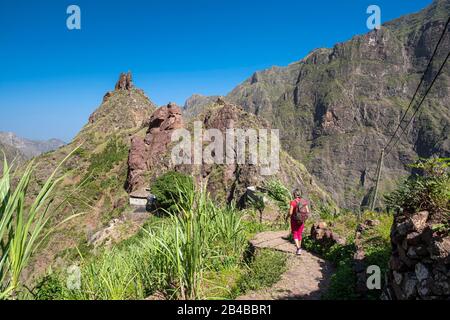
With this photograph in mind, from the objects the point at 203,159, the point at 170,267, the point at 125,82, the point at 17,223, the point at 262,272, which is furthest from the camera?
the point at 125,82

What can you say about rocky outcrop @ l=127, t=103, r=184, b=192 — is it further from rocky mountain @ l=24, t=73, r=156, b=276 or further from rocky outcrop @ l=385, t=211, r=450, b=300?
rocky outcrop @ l=385, t=211, r=450, b=300

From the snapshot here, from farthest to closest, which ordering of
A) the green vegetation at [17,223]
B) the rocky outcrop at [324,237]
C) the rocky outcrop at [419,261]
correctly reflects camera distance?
the rocky outcrop at [324,237] < the rocky outcrop at [419,261] < the green vegetation at [17,223]

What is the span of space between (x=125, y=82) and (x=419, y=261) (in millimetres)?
88883

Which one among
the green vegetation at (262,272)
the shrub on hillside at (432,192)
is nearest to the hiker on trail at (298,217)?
the green vegetation at (262,272)

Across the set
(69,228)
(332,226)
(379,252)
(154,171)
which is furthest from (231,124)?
(379,252)

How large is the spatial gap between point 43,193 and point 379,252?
688 cm

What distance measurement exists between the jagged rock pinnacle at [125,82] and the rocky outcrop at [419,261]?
86.8 metres

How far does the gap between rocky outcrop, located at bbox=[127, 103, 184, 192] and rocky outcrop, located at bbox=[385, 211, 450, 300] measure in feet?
156

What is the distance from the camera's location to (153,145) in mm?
54219

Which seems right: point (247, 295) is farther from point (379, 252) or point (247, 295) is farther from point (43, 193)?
point (43, 193)

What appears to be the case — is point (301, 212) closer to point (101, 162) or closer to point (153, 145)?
point (153, 145)

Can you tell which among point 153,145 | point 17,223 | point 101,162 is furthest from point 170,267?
point 101,162

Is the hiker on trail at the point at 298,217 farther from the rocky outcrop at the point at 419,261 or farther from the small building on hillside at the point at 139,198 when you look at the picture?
the small building on hillside at the point at 139,198

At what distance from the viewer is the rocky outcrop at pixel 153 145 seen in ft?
169
